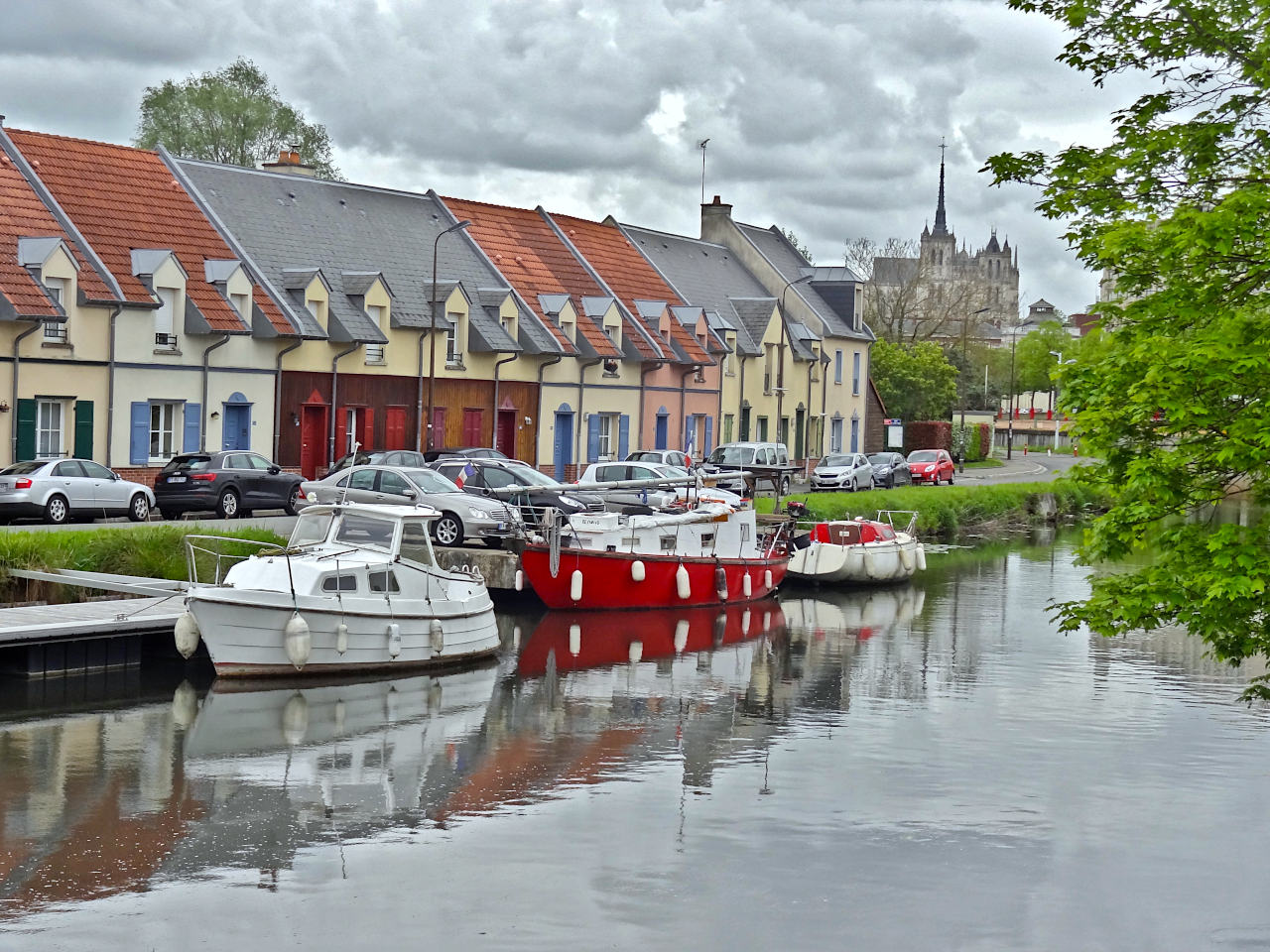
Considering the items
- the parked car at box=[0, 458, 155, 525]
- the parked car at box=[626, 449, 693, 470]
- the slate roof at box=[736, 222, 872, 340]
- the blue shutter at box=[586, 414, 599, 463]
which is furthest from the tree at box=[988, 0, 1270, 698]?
the slate roof at box=[736, 222, 872, 340]

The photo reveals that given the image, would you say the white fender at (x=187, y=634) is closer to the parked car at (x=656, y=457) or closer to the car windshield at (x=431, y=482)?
the car windshield at (x=431, y=482)

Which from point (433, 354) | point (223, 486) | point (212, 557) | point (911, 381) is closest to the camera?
point (212, 557)

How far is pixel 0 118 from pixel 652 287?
29684mm

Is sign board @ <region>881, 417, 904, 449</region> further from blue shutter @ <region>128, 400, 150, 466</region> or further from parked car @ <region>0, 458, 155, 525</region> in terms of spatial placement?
parked car @ <region>0, 458, 155, 525</region>

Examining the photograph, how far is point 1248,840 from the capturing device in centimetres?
2000

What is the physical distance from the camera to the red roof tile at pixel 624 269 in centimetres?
6700

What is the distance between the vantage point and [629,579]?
3709 cm

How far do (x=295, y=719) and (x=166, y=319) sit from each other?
2200 centimetres

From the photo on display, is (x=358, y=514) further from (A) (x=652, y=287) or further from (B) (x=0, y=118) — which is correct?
(A) (x=652, y=287)

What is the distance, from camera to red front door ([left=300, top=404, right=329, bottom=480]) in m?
48.7

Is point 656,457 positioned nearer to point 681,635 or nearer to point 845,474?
point 845,474

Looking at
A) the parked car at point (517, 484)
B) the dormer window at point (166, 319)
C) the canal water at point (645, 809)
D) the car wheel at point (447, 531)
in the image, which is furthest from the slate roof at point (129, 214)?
the canal water at point (645, 809)

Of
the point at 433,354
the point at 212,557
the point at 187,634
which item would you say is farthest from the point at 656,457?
the point at 187,634

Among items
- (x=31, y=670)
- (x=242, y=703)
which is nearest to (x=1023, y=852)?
(x=242, y=703)
